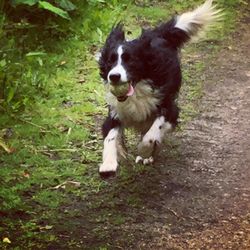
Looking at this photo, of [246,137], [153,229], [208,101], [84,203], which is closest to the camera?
[153,229]

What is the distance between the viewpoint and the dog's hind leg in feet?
15.7

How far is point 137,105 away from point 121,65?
44 centimetres

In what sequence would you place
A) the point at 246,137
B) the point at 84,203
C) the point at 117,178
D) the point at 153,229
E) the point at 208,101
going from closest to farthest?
the point at 153,229 → the point at 84,203 → the point at 117,178 → the point at 246,137 → the point at 208,101

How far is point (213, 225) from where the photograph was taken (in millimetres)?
4449

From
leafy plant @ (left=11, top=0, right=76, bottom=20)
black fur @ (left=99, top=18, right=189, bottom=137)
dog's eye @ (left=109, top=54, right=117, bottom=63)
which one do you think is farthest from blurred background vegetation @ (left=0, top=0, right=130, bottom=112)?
dog's eye @ (left=109, top=54, right=117, bottom=63)

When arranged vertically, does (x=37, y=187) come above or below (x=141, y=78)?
below

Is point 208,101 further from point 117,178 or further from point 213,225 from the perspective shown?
point 213,225

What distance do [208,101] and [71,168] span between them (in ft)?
6.48

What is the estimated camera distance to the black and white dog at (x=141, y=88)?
4.79 m

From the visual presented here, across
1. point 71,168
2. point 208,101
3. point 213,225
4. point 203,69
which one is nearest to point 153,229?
point 213,225

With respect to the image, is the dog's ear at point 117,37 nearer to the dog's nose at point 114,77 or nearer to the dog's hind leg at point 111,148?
the dog's nose at point 114,77

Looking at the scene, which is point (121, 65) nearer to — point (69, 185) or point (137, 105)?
point (137, 105)

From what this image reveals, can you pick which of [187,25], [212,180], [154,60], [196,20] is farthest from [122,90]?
[196,20]

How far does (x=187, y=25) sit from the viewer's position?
223 inches
